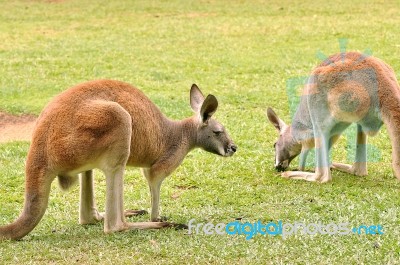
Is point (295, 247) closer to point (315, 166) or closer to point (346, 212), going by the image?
point (346, 212)

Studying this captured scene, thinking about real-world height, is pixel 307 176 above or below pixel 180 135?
below

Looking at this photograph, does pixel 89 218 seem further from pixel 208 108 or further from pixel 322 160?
pixel 322 160

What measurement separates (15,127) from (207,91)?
8.74ft

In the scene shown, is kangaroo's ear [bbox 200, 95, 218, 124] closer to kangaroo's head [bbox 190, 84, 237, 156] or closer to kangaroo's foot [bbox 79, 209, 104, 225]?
kangaroo's head [bbox 190, 84, 237, 156]

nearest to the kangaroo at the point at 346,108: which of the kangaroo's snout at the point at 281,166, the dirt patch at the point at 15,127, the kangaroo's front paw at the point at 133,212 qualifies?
the kangaroo's snout at the point at 281,166

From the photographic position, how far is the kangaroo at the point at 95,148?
4867 millimetres

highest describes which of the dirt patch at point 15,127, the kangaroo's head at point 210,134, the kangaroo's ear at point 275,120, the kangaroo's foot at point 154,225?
the kangaroo's head at point 210,134

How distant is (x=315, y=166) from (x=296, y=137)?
0.36 m

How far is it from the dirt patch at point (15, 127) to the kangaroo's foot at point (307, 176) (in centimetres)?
302

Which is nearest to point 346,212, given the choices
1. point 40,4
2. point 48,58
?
point 48,58

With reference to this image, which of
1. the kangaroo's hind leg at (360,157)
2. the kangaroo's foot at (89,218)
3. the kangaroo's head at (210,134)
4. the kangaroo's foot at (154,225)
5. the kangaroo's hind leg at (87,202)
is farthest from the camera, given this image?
the kangaroo's hind leg at (360,157)

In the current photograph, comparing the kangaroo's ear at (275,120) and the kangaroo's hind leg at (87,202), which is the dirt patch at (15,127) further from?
the kangaroo's hind leg at (87,202)

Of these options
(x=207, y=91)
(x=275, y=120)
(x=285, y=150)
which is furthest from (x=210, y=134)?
(x=207, y=91)

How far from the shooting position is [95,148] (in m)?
4.86
